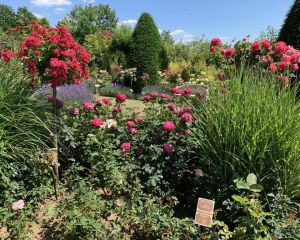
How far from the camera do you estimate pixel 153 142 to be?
3.27 metres

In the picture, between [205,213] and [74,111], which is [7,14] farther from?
[205,213]

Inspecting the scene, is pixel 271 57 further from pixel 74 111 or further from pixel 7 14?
pixel 7 14

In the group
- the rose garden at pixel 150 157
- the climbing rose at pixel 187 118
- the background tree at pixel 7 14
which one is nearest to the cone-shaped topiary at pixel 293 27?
the rose garden at pixel 150 157

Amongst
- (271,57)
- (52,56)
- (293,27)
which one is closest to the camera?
(52,56)

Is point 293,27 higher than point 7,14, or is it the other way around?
point 7,14

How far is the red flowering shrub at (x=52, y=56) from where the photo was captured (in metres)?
3.30

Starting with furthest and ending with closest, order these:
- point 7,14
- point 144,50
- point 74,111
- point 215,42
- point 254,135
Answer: point 7,14
point 144,50
point 215,42
point 74,111
point 254,135

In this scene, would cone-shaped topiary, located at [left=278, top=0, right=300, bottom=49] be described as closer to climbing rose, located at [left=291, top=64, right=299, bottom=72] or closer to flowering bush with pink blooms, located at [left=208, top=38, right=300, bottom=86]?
flowering bush with pink blooms, located at [left=208, top=38, right=300, bottom=86]

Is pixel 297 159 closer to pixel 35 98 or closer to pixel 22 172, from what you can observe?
pixel 22 172

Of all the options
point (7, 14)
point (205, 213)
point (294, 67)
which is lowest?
point (205, 213)

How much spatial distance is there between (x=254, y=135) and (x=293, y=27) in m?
4.37

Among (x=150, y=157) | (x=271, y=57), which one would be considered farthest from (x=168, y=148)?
(x=271, y=57)

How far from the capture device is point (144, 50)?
1170cm

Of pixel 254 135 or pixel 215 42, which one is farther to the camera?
pixel 215 42
